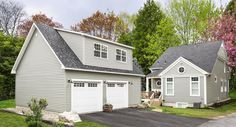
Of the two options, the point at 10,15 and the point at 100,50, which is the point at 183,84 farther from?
the point at 10,15

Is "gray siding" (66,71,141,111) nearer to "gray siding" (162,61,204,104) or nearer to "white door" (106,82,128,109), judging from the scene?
"white door" (106,82,128,109)

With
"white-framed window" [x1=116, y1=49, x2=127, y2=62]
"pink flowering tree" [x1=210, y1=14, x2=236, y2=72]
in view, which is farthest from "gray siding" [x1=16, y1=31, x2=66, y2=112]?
"pink flowering tree" [x1=210, y1=14, x2=236, y2=72]

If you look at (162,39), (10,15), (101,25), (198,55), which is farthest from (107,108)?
(10,15)

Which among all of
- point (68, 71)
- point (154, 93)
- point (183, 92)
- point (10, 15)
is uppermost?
point (10, 15)

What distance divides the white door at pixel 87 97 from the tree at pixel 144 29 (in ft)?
85.9

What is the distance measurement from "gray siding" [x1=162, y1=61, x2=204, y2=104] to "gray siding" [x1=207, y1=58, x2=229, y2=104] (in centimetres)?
107

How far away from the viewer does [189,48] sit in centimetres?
3391

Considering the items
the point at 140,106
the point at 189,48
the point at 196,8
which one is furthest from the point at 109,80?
the point at 196,8

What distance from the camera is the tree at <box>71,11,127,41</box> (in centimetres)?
4700

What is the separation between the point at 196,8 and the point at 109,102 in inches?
1107

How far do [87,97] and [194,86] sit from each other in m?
13.4

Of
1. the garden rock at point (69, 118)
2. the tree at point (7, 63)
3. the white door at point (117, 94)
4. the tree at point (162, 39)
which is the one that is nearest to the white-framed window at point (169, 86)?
the white door at point (117, 94)

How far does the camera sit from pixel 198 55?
1233 inches

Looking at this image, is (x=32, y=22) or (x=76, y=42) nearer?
(x=76, y=42)
